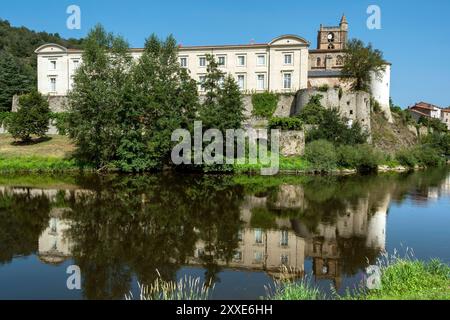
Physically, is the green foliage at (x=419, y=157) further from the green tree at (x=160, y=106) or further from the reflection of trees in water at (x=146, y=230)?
the reflection of trees in water at (x=146, y=230)

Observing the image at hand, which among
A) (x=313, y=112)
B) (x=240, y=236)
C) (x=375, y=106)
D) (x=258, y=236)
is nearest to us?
(x=240, y=236)

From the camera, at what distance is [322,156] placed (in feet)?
105

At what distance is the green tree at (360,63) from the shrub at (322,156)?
1199 cm

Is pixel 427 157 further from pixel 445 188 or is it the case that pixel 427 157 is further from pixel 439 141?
pixel 445 188

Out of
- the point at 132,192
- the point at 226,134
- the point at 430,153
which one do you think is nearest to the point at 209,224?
the point at 132,192

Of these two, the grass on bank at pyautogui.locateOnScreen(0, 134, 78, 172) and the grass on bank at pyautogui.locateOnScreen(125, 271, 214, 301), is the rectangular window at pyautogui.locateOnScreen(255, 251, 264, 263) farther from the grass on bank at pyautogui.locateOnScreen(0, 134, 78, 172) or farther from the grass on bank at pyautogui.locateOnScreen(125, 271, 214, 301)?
the grass on bank at pyautogui.locateOnScreen(0, 134, 78, 172)

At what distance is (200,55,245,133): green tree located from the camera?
2897 centimetres

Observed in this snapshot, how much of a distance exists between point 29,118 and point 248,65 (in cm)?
2096

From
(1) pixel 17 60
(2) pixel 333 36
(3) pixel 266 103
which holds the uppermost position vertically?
(2) pixel 333 36

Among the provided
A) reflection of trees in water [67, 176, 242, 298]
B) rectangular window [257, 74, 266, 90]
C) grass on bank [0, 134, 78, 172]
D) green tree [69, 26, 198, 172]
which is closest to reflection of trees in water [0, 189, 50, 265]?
reflection of trees in water [67, 176, 242, 298]

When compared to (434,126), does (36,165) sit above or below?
below

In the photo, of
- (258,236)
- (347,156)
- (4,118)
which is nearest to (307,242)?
(258,236)

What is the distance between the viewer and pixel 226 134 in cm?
2931
